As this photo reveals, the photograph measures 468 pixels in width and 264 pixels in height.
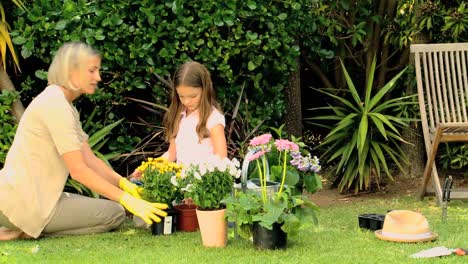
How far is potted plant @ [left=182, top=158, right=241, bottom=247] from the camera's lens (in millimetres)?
4098

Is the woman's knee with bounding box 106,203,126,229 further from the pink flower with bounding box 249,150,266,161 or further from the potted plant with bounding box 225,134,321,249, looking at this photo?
the pink flower with bounding box 249,150,266,161

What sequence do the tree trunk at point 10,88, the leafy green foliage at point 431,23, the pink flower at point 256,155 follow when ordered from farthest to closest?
1. the leafy green foliage at point 431,23
2. the tree trunk at point 10,88
3. the pink flower at point 256,155

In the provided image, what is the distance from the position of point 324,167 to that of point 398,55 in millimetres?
1429

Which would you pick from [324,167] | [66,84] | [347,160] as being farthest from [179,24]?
[324,167]

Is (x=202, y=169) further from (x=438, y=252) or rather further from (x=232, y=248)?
(x=438, y=252)

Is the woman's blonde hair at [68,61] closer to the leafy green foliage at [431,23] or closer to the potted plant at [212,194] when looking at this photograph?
the potted plant at [212,194]

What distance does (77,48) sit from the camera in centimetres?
444

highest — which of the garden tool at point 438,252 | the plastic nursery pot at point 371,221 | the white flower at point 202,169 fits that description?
the white flower at point 202,169

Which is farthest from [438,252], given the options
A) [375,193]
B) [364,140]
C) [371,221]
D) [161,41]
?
[161,41]

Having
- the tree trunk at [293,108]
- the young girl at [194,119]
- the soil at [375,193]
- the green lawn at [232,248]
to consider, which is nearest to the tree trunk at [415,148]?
the soil at [375,193]

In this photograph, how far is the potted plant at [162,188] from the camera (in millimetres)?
4488

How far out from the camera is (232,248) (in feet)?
13.5

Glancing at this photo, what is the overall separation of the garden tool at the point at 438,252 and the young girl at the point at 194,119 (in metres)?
1.55

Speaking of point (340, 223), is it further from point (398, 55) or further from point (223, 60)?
point (398, 55)
